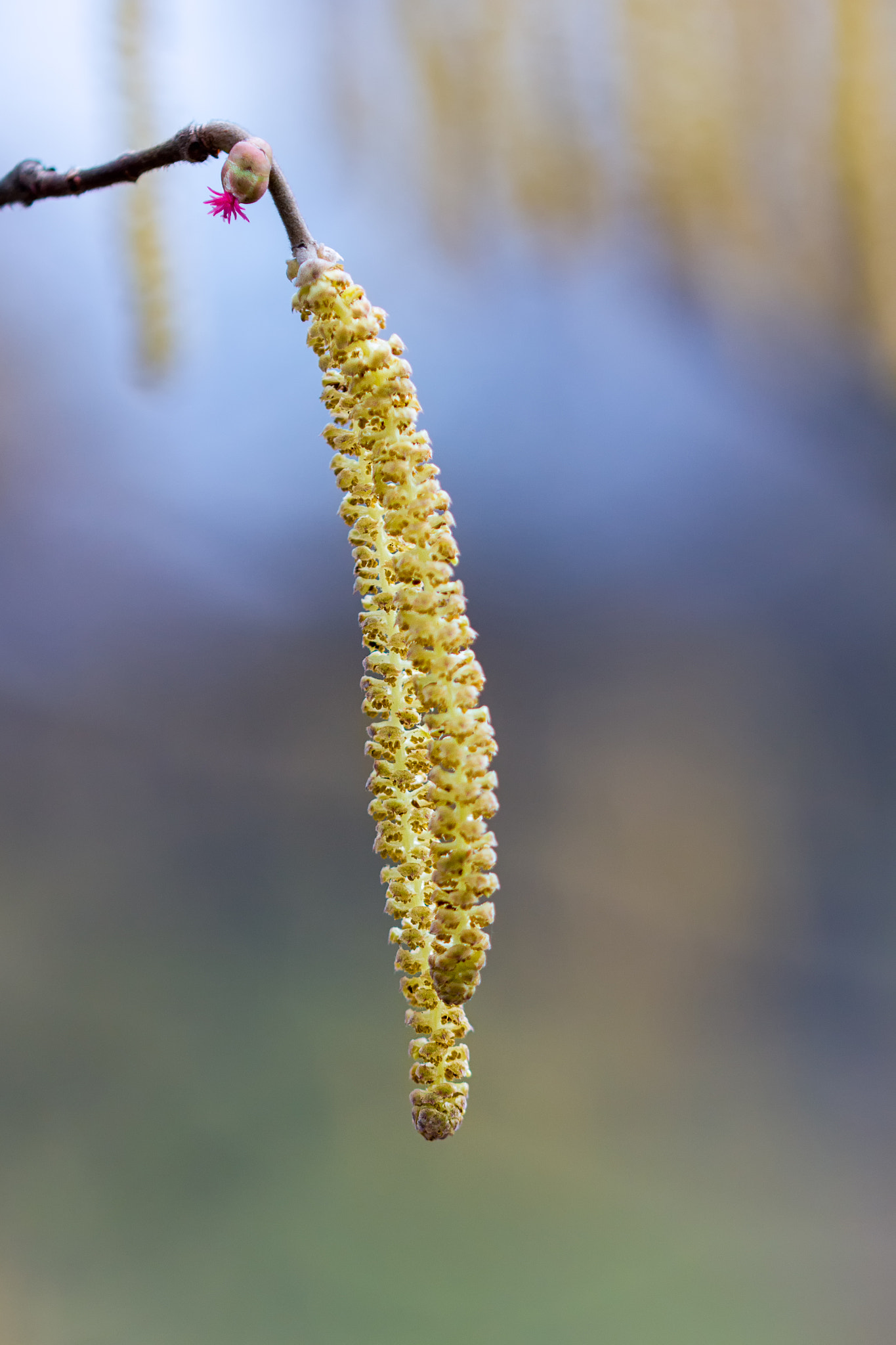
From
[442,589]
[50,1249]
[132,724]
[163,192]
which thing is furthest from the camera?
[132,724]

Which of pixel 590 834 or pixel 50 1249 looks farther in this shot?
pixel 590 834

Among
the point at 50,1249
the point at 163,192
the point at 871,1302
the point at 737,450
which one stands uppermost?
the point at 737,450

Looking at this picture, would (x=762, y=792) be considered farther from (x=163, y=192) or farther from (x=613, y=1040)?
(x=163, y=192)

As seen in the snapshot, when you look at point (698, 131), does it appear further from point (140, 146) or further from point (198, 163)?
point (198, 163)

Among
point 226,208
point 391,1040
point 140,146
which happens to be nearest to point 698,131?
point 140,146

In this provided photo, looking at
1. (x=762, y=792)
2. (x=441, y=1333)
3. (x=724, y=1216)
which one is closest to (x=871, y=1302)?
(x=724, y=1216)

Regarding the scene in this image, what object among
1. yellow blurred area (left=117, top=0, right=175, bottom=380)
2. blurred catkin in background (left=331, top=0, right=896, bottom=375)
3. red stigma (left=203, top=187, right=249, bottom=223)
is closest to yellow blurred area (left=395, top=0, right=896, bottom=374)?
blurred catkin in background (left=331, top=0, right=896, bottom=375)

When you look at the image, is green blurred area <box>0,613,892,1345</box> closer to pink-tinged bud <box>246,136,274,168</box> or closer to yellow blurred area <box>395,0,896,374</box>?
yellow blurred area <box>395,0,896,374</box>

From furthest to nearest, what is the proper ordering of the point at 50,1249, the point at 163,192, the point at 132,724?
the point at 132,724 < the point at 50,1249 < the point at 163,192
